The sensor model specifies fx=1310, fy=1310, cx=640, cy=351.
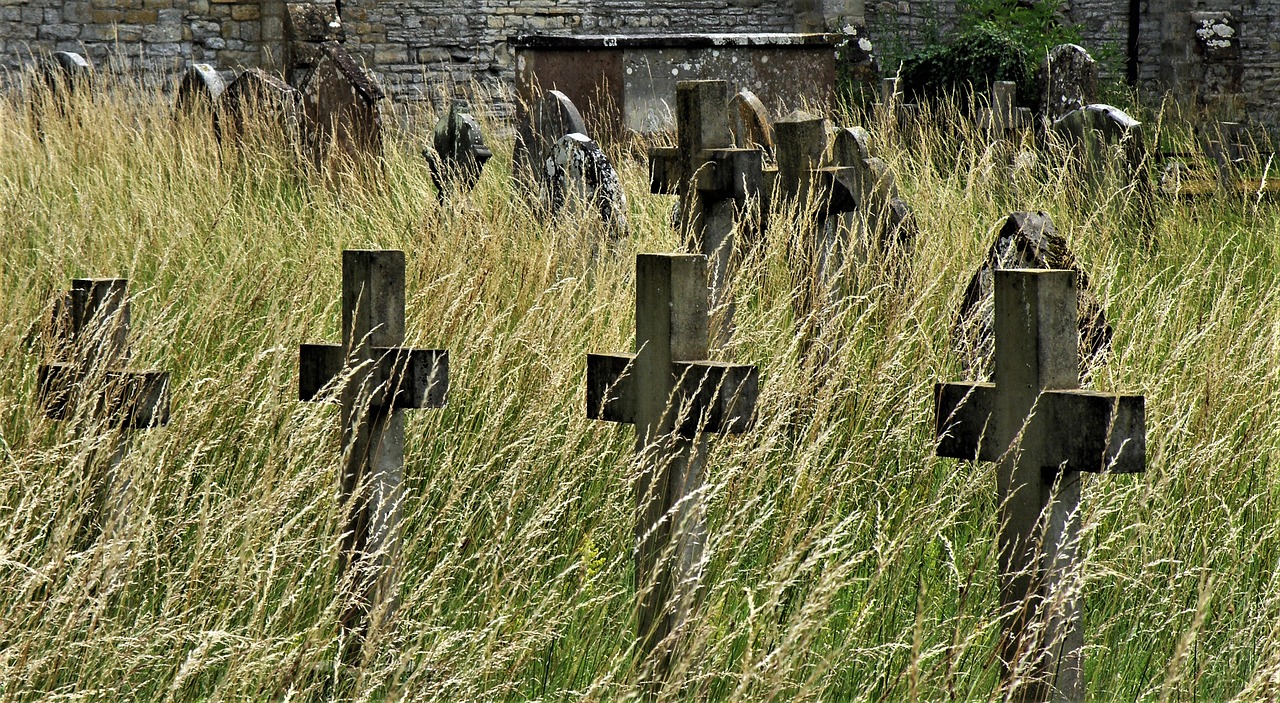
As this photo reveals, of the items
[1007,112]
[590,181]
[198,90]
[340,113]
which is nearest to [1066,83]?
[1007,112]

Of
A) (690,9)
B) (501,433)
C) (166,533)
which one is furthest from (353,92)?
(690,9)

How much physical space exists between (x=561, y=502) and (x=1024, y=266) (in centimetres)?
143

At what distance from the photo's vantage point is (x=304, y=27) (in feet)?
40.4

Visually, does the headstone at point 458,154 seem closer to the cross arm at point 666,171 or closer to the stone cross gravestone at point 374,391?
the cross arm at point 666,171

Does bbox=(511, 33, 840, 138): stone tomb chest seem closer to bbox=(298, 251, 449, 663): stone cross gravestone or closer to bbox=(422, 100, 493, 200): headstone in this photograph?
bbox=(422, 100, 493, 200): headstone

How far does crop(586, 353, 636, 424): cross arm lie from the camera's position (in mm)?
2457

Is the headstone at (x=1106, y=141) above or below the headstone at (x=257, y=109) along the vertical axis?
below

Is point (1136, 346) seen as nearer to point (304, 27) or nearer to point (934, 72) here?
point (934, 72)

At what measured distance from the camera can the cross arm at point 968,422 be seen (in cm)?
221

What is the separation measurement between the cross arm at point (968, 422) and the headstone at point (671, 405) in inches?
13.4

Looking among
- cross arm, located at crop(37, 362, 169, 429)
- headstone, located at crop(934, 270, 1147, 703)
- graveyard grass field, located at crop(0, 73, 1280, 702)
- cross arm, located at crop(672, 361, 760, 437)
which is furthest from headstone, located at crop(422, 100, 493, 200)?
headstone, located at crop(934, 270, 1147, 703)

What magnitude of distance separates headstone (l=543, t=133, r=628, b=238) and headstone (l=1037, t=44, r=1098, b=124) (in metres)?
3.88

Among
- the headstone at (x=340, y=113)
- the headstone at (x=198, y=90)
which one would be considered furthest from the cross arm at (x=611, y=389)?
the headstone at (x=198, y=90)

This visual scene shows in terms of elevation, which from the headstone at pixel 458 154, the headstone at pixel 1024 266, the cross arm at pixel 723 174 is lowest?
the headstone at pixel 1024 266
